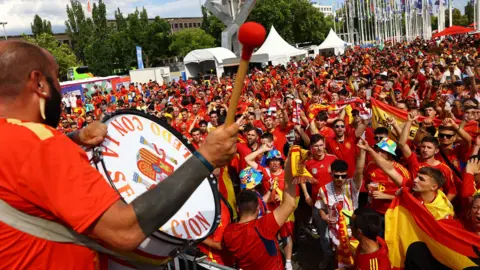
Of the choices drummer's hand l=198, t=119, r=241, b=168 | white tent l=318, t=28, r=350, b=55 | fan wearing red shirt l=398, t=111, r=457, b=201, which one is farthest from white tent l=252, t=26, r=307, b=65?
drummer's hand l=198, t=119, r=241, b=168

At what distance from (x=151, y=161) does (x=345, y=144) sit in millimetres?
4214

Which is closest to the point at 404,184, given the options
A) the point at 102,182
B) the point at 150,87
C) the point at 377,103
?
the point at 377,103

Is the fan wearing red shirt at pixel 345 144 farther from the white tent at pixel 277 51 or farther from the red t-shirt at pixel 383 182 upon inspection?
the white tent at pixel 277 51

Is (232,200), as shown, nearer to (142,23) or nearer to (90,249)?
(90,249)

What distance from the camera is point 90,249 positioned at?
4.36ft

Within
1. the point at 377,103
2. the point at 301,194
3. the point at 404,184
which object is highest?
the point at 377,103

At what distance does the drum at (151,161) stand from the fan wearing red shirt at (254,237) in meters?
1.19

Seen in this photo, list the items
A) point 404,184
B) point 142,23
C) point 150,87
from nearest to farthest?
1. point 404,184
2. point 150,87
3. point 142,23

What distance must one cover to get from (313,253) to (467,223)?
237 centimetres

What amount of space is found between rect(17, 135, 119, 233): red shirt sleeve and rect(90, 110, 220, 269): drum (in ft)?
2.08

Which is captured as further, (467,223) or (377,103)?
(377,103)

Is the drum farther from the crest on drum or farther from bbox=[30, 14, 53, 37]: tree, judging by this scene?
bbox=[30, 14, 53, 37]: tree

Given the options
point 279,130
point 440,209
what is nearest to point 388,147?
point 440,209

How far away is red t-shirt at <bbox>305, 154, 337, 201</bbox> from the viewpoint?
194 inches
